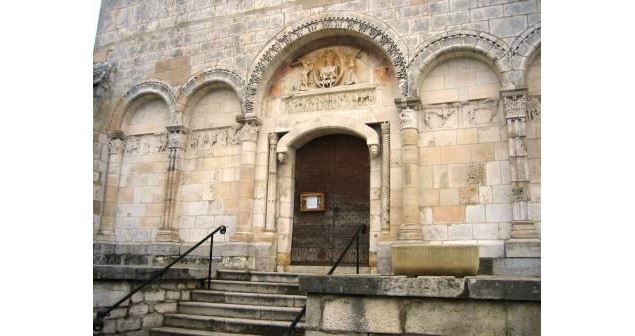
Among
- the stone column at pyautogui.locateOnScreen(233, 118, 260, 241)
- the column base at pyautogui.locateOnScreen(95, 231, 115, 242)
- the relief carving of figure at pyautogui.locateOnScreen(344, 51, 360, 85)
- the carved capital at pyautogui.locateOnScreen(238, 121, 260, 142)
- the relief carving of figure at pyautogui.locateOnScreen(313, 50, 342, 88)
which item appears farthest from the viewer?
the column base at pyautogui.locateOnScreen(95, 231, 115, 242)

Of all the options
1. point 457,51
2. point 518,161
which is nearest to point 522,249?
point 518,161

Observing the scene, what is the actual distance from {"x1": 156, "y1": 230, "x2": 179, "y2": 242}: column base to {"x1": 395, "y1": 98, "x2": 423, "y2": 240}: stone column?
4381 mm

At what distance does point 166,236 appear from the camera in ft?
31.2

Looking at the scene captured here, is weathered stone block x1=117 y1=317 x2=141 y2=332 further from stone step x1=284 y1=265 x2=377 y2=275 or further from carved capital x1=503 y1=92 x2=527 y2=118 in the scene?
carved capital x1=503 y1=92 x2=527 y2=118

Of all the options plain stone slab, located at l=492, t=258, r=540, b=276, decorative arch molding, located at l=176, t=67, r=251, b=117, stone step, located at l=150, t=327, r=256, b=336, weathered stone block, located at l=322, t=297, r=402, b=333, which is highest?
decorative arch molding, located at l=176, t=67, r=251, b=117

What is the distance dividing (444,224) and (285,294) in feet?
9.07

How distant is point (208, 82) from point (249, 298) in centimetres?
480

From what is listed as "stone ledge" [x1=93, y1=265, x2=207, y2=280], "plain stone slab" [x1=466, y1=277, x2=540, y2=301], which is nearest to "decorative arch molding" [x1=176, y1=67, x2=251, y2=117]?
"stone ledge" [x1=93, y1=265, x2=207, y2=280]

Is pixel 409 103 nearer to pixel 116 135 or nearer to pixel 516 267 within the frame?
pixel 516 267

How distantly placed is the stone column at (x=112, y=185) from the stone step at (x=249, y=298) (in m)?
3.74

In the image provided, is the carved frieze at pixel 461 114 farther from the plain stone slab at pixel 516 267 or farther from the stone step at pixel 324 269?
the stone step at pixel 324 269

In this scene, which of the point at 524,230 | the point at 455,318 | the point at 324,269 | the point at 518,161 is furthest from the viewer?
the point at 324,269

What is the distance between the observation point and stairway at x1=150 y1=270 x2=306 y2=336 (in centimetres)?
618

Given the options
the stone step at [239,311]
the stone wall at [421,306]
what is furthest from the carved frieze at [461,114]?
the stone wall at [421,306]
